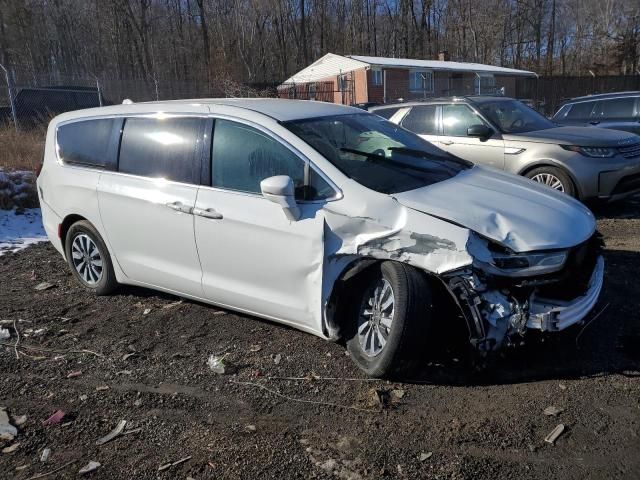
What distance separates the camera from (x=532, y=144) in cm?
764

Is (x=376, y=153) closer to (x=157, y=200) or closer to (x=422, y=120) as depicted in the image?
(x=157, y=200)

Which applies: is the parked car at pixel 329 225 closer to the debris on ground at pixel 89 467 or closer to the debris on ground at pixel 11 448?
the debris on ground at pixel 89 467

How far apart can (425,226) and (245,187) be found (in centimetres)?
138

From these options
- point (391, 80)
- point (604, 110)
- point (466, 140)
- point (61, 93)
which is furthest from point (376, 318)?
point (391, 80)

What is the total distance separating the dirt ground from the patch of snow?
11.3 feet

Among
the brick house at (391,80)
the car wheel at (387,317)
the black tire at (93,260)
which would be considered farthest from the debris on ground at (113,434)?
the brick house at (391,80)

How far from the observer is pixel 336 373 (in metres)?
3.74

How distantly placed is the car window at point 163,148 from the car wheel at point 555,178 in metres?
4.82

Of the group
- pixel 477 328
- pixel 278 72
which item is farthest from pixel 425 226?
pixel 278 72

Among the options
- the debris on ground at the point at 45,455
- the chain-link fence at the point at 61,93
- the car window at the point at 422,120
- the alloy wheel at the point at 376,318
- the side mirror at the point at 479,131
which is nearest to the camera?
the debris on ground at the point at 45,455

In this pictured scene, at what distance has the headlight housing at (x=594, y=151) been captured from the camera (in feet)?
24.1

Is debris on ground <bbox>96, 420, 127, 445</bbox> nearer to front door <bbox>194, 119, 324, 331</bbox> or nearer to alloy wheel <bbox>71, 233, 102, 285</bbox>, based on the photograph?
front door <bbox>194, 119, 324, 331</bbox>

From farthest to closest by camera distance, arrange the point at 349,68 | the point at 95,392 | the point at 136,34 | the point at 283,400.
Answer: the point at 136,34
the point at 349,68
the point at 95,392
the point at 283,400

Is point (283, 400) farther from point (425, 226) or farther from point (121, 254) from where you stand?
point (121, 254)
